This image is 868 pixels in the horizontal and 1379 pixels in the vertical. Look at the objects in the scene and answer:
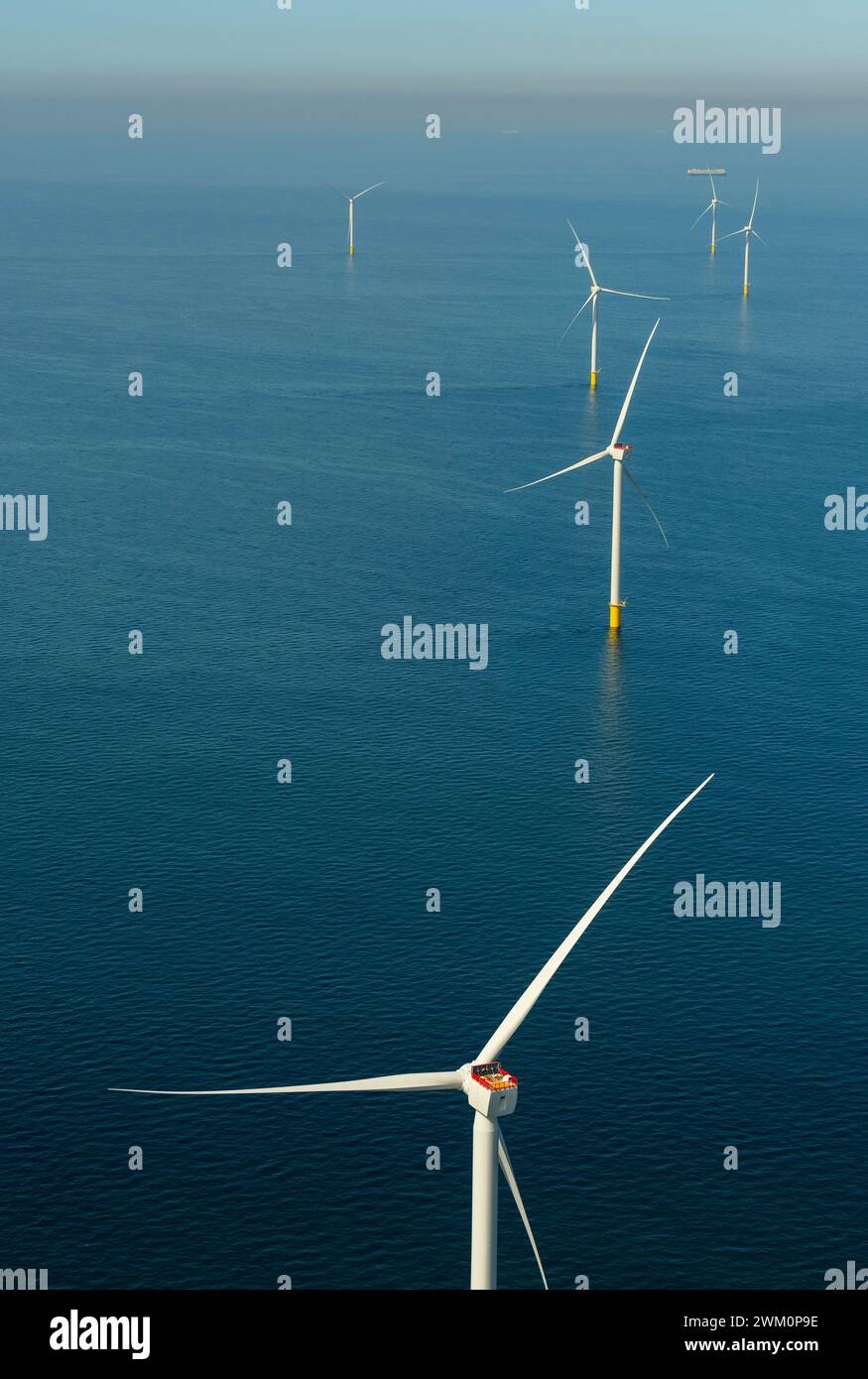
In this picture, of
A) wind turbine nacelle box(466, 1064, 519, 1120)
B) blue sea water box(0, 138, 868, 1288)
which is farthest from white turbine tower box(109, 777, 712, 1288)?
blue sea water box(0, 138, 868, 1288)

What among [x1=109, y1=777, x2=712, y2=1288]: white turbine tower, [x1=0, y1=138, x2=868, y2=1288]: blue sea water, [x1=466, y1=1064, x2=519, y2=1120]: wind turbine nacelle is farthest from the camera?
[x1=0, y1=138, x2=868, y2=1288]: blue sea water

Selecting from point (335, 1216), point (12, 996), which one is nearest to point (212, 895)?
point (12, 996)

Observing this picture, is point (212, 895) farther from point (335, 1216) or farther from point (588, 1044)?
point (335, 1216)

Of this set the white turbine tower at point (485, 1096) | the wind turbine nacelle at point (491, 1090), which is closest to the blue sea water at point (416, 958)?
the white turbine tower at point (485, 1096)

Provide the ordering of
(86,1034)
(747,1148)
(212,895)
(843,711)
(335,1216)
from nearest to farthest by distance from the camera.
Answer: (335,1216), (747,1148), (86,1034), (212,895), (843,711)

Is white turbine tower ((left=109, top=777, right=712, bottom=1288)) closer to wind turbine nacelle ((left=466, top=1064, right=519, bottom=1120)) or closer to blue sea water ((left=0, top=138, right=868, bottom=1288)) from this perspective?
wind turbine nacelle ((left=466, top=1064, right=519, bottom=1120))

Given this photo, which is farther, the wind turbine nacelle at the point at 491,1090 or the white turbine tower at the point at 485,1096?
the white turbine tower at the point at 485,1096

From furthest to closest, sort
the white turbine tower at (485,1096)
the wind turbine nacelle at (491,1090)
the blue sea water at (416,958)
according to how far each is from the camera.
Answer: the blue sea water at (416,958)
the white turbine tower at (485,1096)
the wind turbine nacelle at (491,1090)

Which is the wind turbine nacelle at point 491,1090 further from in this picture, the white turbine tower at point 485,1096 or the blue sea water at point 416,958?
the blue sea water at point 416,958
